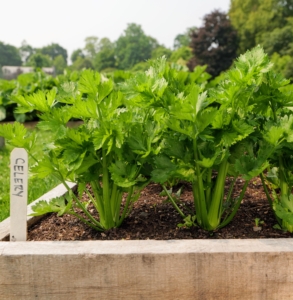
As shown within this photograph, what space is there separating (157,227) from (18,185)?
66 cm

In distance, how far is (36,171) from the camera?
1645mm

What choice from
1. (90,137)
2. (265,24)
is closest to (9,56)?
(265,24)

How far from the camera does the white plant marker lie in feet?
5.39

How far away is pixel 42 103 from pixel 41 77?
29.3 feet

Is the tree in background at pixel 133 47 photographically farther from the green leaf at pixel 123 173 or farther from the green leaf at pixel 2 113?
the green leaf at pixel 123 173

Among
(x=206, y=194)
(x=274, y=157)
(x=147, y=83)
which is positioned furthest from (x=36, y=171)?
(x=274, y=157)

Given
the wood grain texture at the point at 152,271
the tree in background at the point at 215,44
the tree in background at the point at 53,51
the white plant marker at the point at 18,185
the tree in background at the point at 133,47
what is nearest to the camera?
the wood grain texture at the point at 152,271

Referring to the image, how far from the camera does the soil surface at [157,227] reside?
1.77m

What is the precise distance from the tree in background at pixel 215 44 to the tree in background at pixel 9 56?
68076 mm

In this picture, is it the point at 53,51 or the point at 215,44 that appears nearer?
the point at 215,44

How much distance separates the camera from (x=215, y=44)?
42.6 m

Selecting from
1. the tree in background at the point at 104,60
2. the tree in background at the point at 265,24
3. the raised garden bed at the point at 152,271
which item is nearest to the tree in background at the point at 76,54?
the tree in background at the point at 104,60

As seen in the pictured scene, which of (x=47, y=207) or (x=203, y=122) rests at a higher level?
(x=203, y=122)

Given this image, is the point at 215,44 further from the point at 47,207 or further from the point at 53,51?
the point at 53,51
